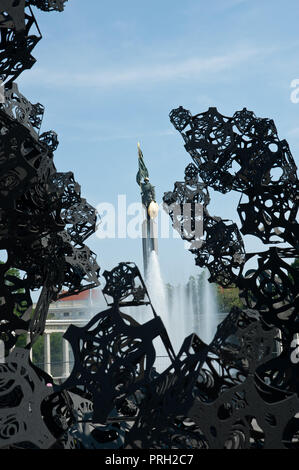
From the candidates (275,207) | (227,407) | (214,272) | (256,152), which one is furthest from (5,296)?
(214,272)

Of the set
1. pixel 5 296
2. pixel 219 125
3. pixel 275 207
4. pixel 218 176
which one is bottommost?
pixel 5 296

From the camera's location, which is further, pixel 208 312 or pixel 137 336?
pixel 208 312

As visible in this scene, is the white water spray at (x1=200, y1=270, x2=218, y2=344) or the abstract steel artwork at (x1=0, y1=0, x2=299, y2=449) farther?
the white water spray at (x1=200, y1=270, x2=218, y2=344)

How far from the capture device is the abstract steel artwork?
18.4 ft

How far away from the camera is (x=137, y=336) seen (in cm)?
613

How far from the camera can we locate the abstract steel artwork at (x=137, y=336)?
562 centimetres

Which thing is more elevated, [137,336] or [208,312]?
[208,312]

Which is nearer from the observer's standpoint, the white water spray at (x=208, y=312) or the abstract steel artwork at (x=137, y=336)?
the abstract steel artwork at (x=137, y=336)

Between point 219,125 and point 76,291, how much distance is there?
3.74 m

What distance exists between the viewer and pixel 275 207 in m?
9.12
